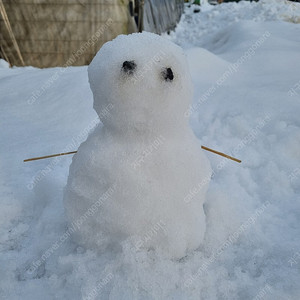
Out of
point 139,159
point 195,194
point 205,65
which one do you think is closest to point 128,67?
point 139,159

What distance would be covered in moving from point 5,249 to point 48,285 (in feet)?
0.90

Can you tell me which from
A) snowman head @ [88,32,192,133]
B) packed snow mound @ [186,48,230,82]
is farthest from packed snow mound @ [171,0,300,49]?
snowman head @ [88,32,192,133]

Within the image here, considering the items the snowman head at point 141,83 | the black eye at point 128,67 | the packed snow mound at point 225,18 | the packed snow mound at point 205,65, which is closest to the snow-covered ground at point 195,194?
the packed snow mound at point 205,65

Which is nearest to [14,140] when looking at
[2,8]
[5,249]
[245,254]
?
[5,249]

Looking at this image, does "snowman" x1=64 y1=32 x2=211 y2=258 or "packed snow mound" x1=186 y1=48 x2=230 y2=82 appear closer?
"snowman" x1=64 y1=32 x2=211 y2=258

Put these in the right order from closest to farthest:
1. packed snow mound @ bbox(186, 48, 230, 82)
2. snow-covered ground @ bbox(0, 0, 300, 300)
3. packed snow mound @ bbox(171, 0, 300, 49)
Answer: snow-covered ground @ bbox(0, 0, 300, 300) → packed snow mound @ bbox(186, 48, 230, 82) → packed snow mound @ bbox(171, 0, 300, 49)

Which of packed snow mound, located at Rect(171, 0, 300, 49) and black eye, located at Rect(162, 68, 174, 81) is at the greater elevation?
black eye, located at Rect(162, 68, 174, 81)

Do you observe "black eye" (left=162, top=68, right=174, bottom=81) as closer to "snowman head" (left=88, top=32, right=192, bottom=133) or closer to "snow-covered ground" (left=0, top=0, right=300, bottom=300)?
"snowman head" (left=88, top=32, right=192, bottom=133)

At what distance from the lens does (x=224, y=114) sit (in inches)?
77.2

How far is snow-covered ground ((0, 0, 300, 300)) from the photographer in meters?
0.90

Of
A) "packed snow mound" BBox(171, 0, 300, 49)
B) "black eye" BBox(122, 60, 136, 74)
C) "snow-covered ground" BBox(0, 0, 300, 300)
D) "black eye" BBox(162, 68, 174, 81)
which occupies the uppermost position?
"black eye" BBox(122, 60, 136, 74)

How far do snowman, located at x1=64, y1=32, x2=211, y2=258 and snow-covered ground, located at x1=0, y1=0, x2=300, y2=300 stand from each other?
0.06 m

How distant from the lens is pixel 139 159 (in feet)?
2.88

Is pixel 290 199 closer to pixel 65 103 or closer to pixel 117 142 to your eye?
pixel 117 142
